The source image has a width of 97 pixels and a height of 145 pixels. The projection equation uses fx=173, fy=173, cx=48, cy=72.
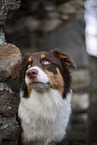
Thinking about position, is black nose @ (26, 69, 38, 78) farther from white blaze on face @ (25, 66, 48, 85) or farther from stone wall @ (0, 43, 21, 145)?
stone wall @ (0, 43, 21, 145)

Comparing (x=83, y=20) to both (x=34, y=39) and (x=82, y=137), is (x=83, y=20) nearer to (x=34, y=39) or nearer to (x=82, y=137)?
(x=34, y=39)

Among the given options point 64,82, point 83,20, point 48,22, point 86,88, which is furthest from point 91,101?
point 64,82

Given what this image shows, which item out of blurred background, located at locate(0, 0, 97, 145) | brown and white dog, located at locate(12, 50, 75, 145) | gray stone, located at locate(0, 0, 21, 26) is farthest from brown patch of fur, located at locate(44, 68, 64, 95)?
blurred background, located at locate(0, 0, 97, 145)

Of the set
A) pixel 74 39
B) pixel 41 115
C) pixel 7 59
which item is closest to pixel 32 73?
pixel 7 59

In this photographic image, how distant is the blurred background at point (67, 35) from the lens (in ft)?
11.3

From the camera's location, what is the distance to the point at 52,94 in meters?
2.21

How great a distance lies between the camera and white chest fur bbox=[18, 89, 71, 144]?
2.14m

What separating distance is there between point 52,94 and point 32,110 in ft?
1.05

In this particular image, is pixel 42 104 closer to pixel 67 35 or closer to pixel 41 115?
pixel 41 115

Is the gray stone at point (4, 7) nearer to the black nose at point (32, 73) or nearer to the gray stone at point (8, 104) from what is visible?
the black nose at point (32, 73)

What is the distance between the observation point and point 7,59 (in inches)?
82.5

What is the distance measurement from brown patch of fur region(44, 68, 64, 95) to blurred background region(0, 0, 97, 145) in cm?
172

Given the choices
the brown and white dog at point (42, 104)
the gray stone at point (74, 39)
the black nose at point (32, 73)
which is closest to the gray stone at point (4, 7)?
the brown and white dog at point (42, 104)

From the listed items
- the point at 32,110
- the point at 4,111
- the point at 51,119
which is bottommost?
the point at 51,119
